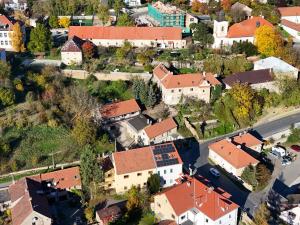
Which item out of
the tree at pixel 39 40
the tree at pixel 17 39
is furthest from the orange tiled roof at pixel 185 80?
the tree at pixel 17 39

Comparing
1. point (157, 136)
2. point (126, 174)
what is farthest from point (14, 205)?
point (157, 136)

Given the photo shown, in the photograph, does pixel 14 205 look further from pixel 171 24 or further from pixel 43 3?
pixel 43 3

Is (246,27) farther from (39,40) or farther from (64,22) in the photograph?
(39,40)

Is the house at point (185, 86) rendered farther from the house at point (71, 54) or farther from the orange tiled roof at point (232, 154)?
the house at point (71, 54)

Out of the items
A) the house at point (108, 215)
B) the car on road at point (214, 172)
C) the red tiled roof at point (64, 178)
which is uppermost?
the red tiled roof at point (64, 178)

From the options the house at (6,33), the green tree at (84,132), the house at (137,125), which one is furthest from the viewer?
the house at (6,33)

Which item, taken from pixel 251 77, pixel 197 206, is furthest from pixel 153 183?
pixel 251 77
